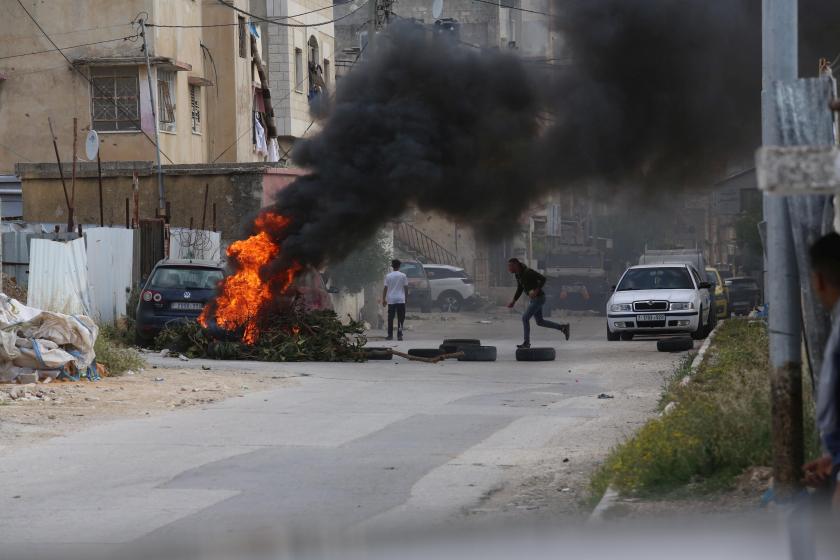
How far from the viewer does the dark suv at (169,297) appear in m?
20.1

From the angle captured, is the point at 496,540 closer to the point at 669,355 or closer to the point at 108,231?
the point at 669,355

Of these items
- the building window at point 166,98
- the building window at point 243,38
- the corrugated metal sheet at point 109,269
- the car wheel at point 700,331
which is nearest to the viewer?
the corrugated metal sheet at point 109,269

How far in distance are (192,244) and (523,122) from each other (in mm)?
9207

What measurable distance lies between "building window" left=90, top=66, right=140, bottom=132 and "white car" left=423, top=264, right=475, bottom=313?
1253cm

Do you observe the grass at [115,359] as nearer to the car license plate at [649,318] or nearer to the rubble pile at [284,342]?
the rubble pile at [284,342]

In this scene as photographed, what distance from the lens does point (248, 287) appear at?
18.6 m

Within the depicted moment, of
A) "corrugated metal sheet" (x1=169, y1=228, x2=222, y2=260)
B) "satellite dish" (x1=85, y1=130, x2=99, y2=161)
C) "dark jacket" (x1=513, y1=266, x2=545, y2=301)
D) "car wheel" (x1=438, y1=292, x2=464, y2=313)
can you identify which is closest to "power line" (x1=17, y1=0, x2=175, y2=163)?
"satellite dish" (x1=85, y1=130, x2=99, y2=161)

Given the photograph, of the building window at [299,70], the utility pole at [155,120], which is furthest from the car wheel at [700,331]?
the building window at [299,70]

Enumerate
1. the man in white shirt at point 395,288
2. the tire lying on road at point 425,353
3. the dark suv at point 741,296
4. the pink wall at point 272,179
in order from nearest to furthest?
the tire lying on road at point 425,353 → the man in white shirt at point 395,288 → the pink wall at point 272,179 → the dark suv at point 741,296

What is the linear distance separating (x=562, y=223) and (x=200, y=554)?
5615 cm

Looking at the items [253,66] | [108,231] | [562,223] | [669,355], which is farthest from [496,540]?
[562,223]

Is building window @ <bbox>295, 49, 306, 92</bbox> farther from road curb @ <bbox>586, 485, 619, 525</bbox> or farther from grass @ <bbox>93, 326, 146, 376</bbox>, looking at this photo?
road curb @ <bbox>586, 485, 619, 525</bbox>

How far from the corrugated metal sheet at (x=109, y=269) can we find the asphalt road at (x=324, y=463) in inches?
306

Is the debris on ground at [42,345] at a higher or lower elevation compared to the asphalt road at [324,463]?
higher
